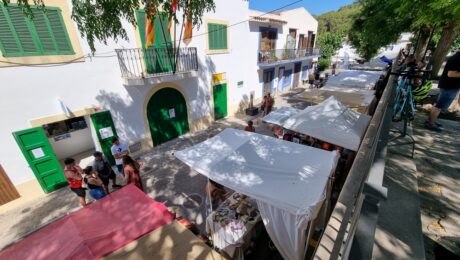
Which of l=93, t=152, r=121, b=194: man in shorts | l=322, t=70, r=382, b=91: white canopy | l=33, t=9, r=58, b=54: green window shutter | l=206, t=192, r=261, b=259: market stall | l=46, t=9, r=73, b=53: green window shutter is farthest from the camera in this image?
l=322, t=70, r=382, b=91: white canopy

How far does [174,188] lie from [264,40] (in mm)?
12764

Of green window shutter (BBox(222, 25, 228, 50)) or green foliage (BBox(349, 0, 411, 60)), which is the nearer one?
green foliage (BBox(349, 0, 411, 60))

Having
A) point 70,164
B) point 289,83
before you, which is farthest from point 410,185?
point 289,83

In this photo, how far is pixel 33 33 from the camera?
560 cm

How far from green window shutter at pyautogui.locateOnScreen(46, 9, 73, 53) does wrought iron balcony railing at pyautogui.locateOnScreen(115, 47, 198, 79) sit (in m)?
1.40

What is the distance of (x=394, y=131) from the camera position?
4.98m

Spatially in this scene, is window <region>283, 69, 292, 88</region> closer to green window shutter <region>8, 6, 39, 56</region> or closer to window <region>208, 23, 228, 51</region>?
window <region>208, 23, 228, 51</region>

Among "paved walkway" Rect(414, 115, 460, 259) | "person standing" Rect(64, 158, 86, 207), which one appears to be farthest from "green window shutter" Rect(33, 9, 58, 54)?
"paved walkway" Rect(414, 115, 460, 259)

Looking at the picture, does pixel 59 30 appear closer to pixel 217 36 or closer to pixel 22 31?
pixel 22 31

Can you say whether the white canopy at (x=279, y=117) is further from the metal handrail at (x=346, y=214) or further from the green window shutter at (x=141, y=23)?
the green window shutter at (x=141, y=23)

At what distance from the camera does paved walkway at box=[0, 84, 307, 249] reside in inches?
224

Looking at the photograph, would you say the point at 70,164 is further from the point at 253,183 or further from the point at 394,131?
the point at 394,131

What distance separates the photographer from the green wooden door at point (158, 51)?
305 inches

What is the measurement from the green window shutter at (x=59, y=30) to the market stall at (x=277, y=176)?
491cm
